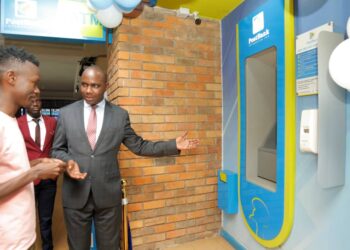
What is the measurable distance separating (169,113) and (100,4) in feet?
3.91

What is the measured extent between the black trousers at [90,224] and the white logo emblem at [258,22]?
191cm

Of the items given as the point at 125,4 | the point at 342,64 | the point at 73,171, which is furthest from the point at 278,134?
the point at 125,4

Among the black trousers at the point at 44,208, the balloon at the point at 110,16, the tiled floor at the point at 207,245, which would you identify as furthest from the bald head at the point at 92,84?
the tiled floor at the point at 207,245

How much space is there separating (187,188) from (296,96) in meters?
1.49

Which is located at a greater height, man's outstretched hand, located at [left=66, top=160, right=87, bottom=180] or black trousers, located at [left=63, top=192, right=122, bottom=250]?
man's outstretched hand, located at [left=66, top=160, right=87, bottom=180]

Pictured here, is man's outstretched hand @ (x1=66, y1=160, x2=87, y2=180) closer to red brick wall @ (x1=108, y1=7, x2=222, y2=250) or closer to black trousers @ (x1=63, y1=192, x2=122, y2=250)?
black trousers @ (x1=63, y1=192, x2=122, y2=250)

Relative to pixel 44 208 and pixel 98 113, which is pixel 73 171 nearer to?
pixel 98 113

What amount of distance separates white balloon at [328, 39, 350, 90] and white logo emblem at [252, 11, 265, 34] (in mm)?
935

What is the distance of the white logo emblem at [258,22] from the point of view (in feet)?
6.87

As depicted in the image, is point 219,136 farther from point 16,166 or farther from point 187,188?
point 16,166

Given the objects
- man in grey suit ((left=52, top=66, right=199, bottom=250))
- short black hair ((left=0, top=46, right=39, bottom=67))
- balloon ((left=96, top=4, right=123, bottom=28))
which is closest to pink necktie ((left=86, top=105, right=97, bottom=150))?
man in grey suit ((left=52, top=66, right=199, bottom=250))

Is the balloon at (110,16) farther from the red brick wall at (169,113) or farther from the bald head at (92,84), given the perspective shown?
the bald head at (92,84)

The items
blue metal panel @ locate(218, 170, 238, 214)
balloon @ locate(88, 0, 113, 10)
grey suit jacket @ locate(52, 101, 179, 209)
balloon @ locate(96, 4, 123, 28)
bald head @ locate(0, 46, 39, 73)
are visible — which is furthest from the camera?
blue metal panel @ locate(218, 170, 238, 214)

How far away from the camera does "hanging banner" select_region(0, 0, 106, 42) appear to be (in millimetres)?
2188
